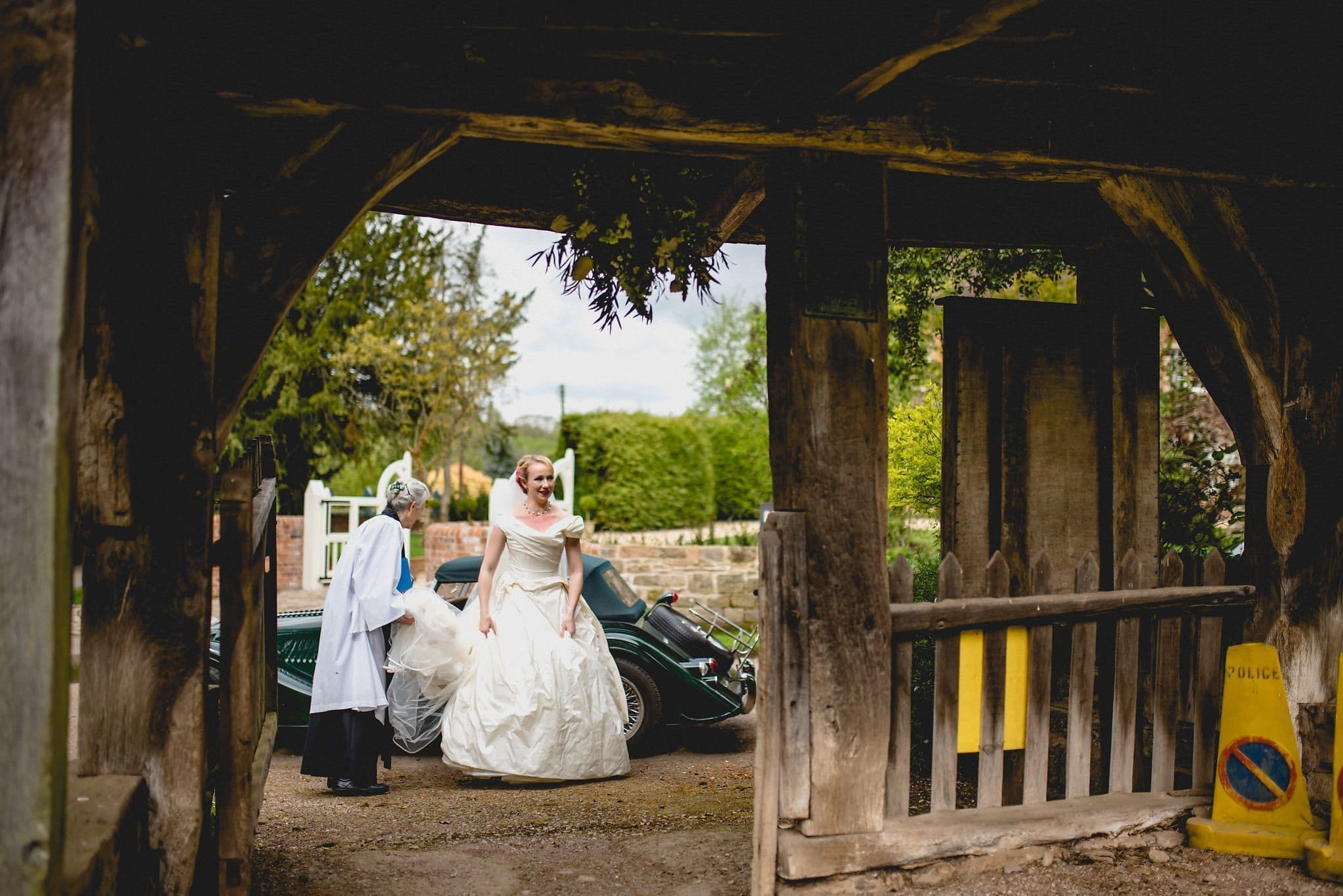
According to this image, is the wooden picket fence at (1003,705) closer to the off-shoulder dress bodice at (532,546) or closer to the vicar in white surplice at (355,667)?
the off-shoulder dress bodice at (532,546)

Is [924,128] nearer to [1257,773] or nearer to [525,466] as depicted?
[1257,773]

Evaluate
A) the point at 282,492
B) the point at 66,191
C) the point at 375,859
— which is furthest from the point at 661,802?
the point at 282,492

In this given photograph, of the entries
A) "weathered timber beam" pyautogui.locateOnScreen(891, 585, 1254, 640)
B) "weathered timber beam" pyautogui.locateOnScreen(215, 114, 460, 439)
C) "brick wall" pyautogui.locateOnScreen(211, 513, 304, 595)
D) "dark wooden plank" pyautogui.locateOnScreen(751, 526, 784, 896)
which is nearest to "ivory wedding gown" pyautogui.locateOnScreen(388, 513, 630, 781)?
"dark wooden plank" pyautogui.locateOnScreen(751, 526, 784, 896)

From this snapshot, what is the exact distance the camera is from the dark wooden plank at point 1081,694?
4004mm

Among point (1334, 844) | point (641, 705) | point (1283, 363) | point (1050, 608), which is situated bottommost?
point (641, 705)

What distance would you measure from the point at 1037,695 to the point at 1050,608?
355mm

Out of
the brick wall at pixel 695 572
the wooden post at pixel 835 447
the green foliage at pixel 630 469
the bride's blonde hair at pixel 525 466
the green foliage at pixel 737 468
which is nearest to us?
the wooden post at pixel 835 447

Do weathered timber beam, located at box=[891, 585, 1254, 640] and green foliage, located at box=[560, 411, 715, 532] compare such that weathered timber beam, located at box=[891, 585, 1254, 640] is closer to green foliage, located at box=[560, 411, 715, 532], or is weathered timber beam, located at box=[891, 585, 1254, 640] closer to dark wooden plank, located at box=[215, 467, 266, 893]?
dark wooden plank, located at box=[215, 467, 266, 893]

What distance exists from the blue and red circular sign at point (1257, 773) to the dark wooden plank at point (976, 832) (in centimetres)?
18

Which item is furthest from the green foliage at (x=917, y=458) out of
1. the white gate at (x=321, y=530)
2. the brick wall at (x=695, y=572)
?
the white gate at (x=321, y=530)

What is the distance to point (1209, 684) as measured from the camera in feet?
13.8

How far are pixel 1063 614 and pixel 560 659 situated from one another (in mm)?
2961

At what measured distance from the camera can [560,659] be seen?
5871mm

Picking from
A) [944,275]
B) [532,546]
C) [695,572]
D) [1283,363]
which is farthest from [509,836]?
[695,572]
